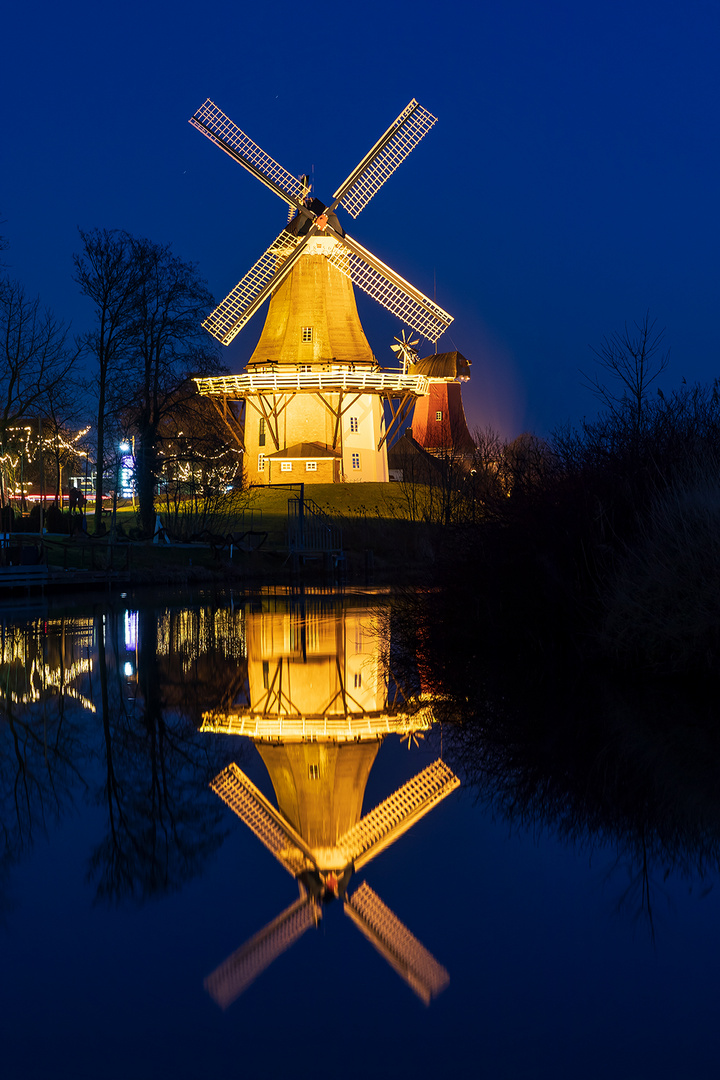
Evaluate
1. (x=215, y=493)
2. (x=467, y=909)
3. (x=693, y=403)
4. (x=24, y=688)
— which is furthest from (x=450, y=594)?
(x=215, y=493)

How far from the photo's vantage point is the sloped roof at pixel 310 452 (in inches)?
2180

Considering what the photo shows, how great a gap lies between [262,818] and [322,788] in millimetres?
786

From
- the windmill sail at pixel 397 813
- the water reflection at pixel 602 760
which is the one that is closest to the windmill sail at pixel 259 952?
the windmill sail at pixel 397 813

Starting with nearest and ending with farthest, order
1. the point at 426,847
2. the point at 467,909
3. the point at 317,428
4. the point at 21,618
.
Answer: the point at 467,909
the point at 426,847
the point at 21,618
the point at 317,428

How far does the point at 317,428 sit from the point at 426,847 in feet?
166

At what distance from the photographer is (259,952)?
4.34 m

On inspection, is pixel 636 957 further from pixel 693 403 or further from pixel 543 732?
pixel 693 403

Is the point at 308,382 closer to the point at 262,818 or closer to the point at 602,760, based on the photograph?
the point at 602,760

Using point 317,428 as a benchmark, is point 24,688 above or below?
below

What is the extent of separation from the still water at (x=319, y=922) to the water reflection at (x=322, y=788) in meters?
0.02

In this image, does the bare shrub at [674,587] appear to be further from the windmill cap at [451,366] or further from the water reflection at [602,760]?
the windmill cap at [451,366]

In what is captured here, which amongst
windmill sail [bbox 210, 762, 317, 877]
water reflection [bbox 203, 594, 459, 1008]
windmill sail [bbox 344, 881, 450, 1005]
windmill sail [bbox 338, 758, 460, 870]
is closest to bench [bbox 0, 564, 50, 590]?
water reflection [bbox 203, 594, 459, 1008]

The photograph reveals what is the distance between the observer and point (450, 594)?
50.5 feet

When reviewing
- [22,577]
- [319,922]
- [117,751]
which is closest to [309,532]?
[22,577]
